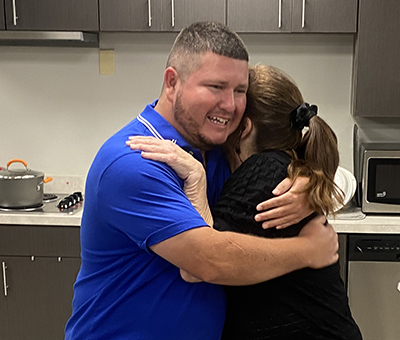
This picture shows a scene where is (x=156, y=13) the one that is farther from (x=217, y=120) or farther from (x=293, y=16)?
(x=217, y=120)

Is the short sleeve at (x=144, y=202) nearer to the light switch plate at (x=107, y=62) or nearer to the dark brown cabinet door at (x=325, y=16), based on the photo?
the dark brown cabinet door at (x=325, y=16)

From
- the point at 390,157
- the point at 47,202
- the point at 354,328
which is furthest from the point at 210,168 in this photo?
the point at 47,202

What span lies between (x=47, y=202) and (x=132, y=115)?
28.0 inches

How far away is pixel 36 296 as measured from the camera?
287 centimetres

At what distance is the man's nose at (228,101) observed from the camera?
1389 millimetres

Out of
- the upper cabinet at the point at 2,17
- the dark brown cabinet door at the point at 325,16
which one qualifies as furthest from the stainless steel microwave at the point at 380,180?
the upper cabinet at the point at 2,17

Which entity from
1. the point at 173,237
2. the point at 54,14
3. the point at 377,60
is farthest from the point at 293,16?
the point at 173,237

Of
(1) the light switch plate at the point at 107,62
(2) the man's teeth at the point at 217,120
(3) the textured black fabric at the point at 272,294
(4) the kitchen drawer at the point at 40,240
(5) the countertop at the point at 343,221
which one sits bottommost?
(4) the kitchen drawer at the point at 40,240

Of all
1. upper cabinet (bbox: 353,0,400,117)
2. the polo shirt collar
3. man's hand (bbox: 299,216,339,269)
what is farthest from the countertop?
the polo shirt collar

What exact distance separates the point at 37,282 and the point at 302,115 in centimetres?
190

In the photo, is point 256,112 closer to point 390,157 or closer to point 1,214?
point 390,157

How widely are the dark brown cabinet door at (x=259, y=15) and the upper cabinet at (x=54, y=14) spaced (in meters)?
0.70

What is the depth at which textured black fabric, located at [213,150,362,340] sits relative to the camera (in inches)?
54.5

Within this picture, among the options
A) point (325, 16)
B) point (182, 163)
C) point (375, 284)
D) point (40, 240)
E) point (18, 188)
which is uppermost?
point (325, 16)
